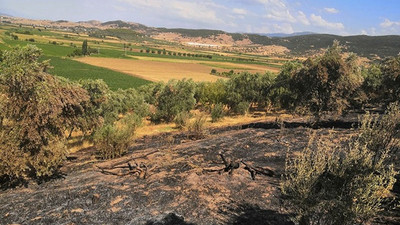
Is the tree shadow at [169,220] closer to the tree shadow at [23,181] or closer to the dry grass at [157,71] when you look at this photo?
the tree shadow at [23,181]

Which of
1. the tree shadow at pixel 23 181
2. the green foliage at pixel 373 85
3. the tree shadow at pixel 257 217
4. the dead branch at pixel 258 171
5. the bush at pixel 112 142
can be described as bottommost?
the tree shadow at pixel 23 181

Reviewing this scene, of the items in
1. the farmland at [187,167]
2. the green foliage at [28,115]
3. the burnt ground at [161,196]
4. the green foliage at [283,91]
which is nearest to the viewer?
the farmland at [187,167]

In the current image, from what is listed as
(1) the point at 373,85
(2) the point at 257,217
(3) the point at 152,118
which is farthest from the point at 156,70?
(2) the point at 257,217

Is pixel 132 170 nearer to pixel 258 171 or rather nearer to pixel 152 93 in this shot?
pixel 258 171

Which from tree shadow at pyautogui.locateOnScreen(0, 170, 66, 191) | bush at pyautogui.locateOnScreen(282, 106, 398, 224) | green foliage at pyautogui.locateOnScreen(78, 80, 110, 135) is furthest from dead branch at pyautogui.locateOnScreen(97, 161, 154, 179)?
bush at pyautogui.locateOnScreen(282, 106, 398, 224)

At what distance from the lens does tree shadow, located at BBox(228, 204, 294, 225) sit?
8.27 m

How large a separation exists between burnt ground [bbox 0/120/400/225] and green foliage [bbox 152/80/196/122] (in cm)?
1332

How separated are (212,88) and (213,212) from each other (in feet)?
89.5

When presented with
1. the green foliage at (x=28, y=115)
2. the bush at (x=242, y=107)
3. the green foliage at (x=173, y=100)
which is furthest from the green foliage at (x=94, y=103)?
the bush at (x=242, y=107)

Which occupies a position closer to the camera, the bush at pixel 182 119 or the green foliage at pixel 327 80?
the green foliage at pixel 327 80

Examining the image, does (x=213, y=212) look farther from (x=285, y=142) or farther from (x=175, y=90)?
(x=175, y=90)

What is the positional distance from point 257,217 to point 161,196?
11.7 ft

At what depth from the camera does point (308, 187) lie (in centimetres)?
613

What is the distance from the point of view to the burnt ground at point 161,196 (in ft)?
28.3
